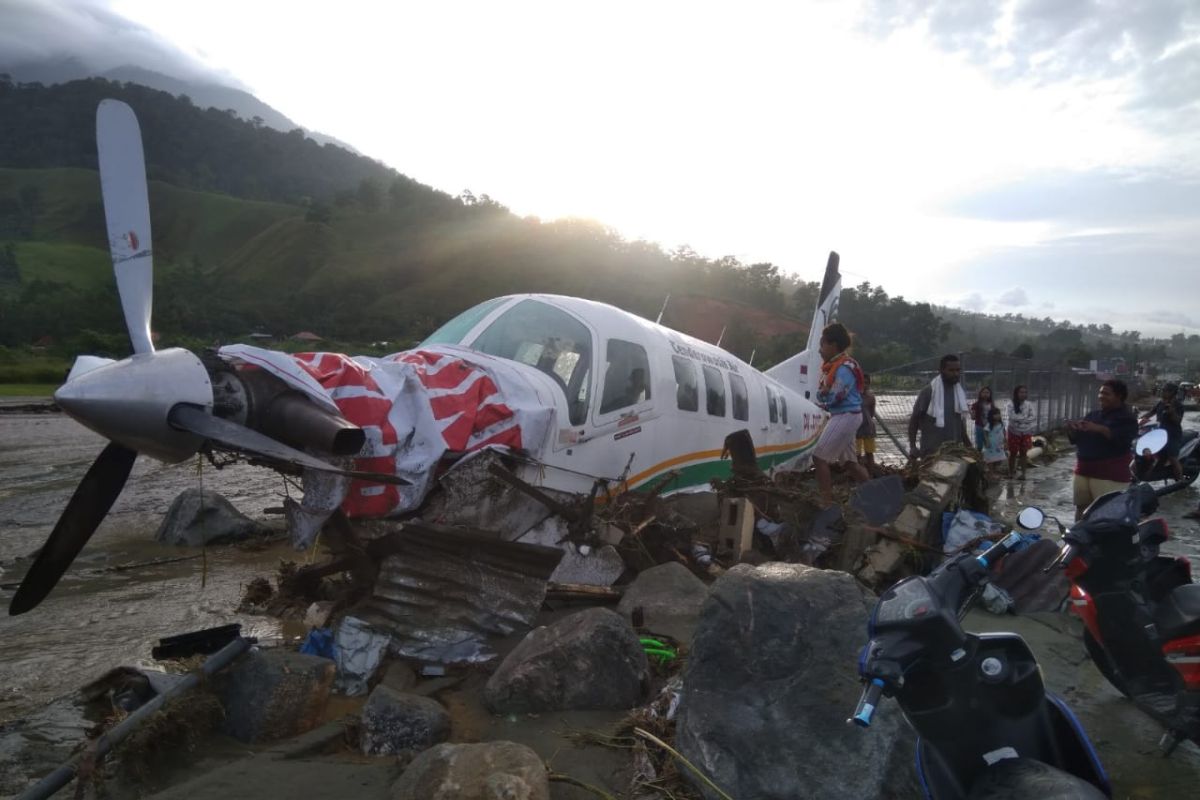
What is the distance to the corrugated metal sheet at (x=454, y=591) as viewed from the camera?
481cm

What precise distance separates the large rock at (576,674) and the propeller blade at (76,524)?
2447 mm

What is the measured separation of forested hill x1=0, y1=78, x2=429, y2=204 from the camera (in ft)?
447

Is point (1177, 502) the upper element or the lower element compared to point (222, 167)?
lower

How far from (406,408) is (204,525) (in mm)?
5177

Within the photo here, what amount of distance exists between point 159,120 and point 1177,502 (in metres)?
175

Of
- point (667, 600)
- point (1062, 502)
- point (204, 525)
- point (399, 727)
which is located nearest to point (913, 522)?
point (667, 600)

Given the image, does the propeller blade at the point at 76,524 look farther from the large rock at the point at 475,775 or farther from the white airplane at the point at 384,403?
the large rock at the point at 475,775

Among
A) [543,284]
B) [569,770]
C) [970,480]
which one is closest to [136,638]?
[569,770]

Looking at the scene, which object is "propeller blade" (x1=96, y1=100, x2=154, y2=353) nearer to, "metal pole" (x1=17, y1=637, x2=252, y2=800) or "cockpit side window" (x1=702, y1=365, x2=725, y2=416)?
"metal pole" (x1=17, y1=637, x2=252, y2=800)

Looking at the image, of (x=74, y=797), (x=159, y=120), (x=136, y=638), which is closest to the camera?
(x=74, y=797)

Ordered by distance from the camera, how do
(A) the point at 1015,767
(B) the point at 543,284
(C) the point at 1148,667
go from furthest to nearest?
(B) the point at 543,284 → (C) the point at 1148,667 → (A) the point at 1015,767

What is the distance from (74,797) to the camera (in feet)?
10.9

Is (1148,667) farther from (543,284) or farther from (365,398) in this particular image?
(543,284)

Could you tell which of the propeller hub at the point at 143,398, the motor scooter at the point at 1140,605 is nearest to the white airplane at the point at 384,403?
the propeller hub at the point at 143,398
